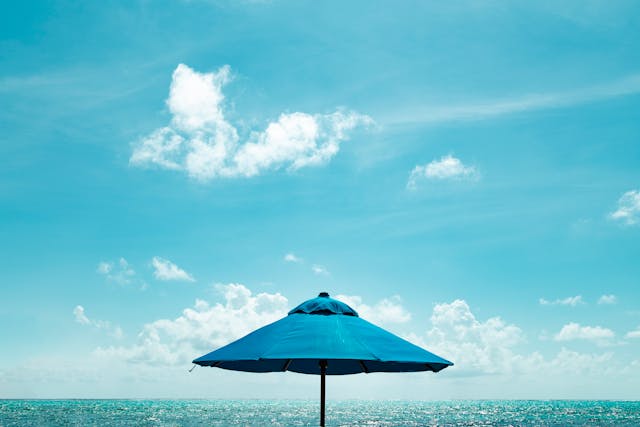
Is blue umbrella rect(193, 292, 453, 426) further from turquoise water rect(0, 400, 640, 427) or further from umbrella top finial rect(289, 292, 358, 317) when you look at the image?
turquoise water rect(0, 400, 640, 427)

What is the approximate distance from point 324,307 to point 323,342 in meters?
0.77

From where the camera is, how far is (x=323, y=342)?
18.4ft

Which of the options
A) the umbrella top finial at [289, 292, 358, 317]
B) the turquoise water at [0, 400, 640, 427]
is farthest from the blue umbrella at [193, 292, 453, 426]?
the turquoise water at [0, 400, 640, 427]

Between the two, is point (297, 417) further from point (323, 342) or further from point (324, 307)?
point (323, 342)

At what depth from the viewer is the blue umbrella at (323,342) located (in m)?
5.50

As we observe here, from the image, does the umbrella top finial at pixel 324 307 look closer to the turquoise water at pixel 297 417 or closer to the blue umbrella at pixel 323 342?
the blue umbrella at pixel 323 342

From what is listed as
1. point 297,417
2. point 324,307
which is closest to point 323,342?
point 324,307

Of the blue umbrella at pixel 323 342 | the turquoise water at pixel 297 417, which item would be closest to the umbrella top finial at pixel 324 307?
the blue umbrella at pixel 323 342

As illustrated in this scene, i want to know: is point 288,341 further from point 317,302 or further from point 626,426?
point 626,426

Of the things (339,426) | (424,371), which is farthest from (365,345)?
(339,426)

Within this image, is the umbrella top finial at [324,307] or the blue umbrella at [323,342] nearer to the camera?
the blue umbrella at [323,342]

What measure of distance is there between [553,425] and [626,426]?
624 cm

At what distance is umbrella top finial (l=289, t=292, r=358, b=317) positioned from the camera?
6.34m

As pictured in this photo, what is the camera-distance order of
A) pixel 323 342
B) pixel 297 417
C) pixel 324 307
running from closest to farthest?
pixel 323 342
pixel 324 307
pixel 297 417
